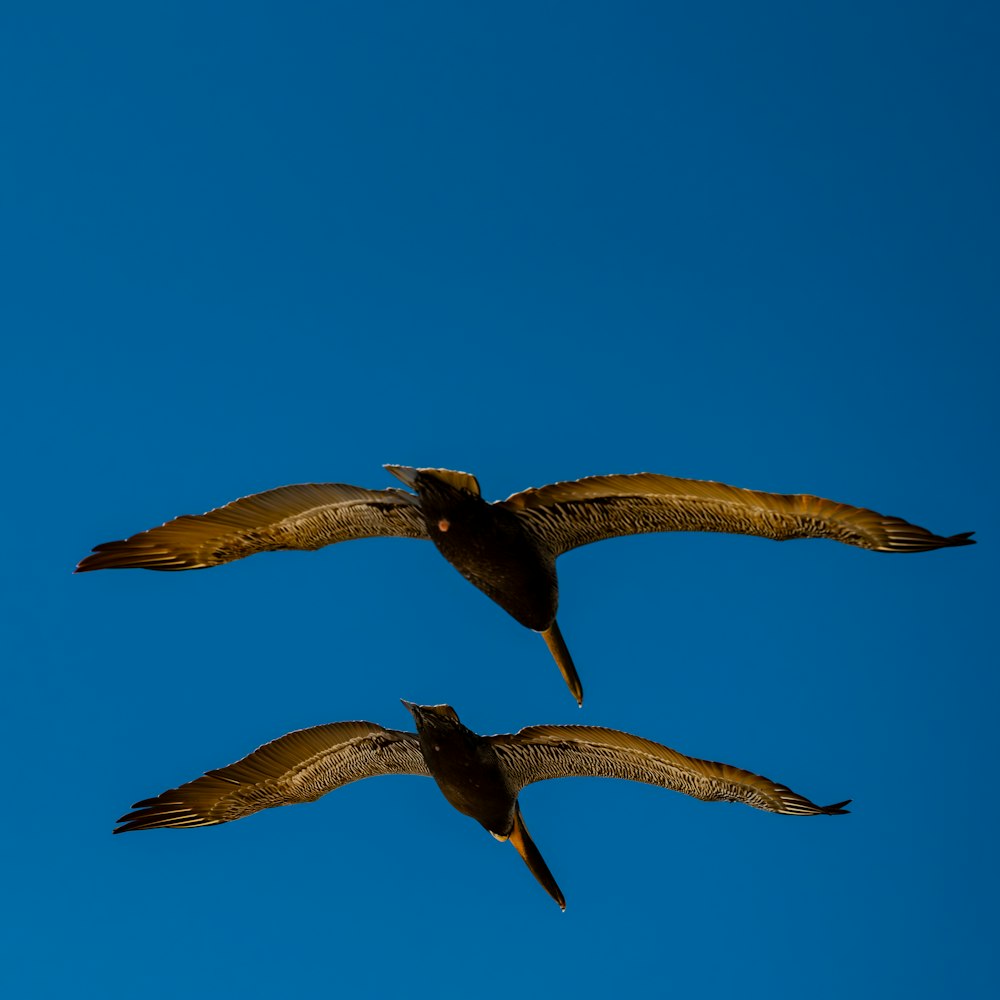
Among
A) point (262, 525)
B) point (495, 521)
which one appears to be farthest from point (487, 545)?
point (262, 525)

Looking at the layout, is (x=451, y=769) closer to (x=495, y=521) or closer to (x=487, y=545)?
(x=487, y=545)

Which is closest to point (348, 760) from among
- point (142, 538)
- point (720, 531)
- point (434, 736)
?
point (434, 736)

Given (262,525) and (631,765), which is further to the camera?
(631,765)

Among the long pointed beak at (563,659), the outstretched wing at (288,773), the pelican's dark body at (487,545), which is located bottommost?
the outstretched wing at (288,773)

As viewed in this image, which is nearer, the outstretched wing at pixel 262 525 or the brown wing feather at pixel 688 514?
the brown wing feather at pixel 688 514

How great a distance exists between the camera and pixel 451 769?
13.3 metres

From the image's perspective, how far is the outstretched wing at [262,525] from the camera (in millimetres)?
12031

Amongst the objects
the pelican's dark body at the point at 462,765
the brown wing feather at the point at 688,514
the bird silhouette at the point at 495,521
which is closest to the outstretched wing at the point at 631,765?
the pelican's dark body at the point at 462,765

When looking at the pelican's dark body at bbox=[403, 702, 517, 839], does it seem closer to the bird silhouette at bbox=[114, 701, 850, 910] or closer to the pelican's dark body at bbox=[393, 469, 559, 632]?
the bird silhouette at bbox=[114, 701, 850, 910]

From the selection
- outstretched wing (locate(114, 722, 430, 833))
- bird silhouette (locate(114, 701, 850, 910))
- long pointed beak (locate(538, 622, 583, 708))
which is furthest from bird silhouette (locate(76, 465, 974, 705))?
outstretched wing (locate(114, 722, 430, 833))

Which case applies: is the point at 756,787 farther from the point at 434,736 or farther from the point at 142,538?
the point at 142,538

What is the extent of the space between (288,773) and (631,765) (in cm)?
307

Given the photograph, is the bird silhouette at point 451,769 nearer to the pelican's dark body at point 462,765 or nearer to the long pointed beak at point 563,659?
the pelican's dark body at point 462,765

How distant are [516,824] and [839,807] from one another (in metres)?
3.13
